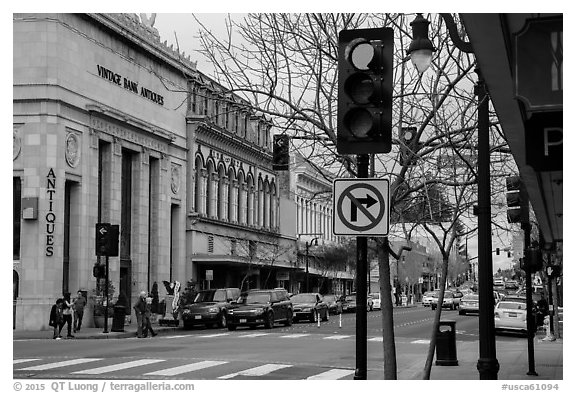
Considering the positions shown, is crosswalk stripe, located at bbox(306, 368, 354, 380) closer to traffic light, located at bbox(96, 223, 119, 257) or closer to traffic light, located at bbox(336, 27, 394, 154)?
traffic light, located at bbox(336, 27, 394, 154)

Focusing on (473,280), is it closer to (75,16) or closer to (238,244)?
(238,244)

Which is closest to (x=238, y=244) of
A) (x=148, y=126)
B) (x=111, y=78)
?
(x=148, y=126)

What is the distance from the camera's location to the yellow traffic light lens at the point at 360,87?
9.14 m

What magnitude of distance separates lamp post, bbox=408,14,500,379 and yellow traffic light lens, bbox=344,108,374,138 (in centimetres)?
296

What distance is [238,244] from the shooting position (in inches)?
2571

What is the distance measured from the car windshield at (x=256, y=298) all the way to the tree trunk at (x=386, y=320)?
2513cm

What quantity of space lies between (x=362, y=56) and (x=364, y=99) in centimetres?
44

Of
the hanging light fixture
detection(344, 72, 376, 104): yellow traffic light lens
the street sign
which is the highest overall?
the hanging light fixture

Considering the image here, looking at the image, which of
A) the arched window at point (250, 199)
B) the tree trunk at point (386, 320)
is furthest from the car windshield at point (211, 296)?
the arched window at point (250, 199)

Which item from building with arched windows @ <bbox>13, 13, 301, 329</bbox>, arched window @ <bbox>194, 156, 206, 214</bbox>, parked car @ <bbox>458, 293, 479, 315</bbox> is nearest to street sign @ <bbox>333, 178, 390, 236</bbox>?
building with arched windows @ <bbox>13, 13, 301, 329</bbox>

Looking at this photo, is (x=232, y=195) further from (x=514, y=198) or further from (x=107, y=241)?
(x=514, y=198)

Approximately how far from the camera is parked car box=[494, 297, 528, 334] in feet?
118

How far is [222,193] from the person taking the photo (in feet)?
208
